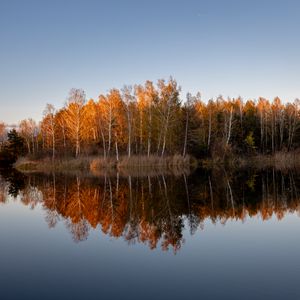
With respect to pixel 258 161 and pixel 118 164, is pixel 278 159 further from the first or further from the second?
pixel 118 164

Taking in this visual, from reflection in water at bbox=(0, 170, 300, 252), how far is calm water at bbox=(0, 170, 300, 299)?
0.05 meters

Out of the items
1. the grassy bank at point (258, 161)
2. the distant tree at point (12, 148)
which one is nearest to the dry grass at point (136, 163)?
the grassy bank at point (258, 161)

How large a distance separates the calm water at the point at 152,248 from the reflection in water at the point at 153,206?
5 centimetres

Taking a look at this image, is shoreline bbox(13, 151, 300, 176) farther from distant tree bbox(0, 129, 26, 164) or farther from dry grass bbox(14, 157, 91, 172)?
distant tree bbox(0, 129, 26, 164)

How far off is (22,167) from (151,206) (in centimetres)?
3524

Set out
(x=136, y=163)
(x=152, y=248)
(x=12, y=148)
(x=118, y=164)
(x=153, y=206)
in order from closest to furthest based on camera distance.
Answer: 1. (x=152, y=248)
2. (x=153, y=206)
3. (x=118, y=164)
4. (x=136, y=163)
5. (x=12, y=148)

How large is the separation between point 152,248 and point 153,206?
6697 millimetres

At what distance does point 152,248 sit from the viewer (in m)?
10.1

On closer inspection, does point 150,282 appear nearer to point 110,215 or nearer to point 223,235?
point 223,235

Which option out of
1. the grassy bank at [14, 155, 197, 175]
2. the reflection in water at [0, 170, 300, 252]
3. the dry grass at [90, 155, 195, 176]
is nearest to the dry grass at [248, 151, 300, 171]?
the grassy bank at [14, 155, 197, 175]

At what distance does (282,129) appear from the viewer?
64.5m

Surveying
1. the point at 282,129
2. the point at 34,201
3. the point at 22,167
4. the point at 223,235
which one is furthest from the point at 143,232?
the point at 282,129

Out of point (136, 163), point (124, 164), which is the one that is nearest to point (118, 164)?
point (124, 164)

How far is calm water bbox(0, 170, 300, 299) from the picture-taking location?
7242mm
